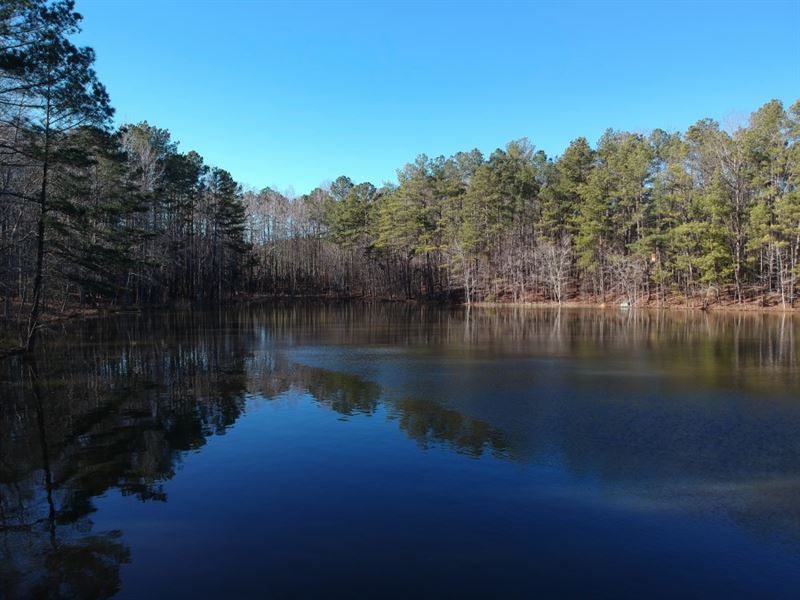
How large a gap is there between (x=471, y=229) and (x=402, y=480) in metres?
53.1

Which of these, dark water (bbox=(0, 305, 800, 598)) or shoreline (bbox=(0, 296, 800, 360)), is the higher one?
shoreline (bbox=(0, 296, 800, 360))

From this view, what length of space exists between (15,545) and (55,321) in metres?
30.4

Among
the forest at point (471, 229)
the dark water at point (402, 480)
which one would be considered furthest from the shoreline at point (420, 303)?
the dark water at point (402, 480)

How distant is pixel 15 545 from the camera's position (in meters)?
6.59

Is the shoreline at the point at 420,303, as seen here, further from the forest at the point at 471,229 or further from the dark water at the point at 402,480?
the dark water at the point at 402,480

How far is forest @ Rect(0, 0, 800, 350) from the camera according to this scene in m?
34.5

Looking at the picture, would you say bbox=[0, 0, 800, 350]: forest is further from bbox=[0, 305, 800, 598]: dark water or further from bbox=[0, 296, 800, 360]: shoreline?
bbox=[0, 305, 800, 598]: dark water

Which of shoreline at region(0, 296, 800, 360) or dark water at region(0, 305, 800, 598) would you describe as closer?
dark water at region(0, 305, 800, 598)

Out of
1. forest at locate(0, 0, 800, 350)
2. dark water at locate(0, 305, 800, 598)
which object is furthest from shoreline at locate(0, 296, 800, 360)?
dark water at locate(0, 305, 800, 598)

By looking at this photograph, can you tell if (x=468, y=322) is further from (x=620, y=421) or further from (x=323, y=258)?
(x=323, y=258)

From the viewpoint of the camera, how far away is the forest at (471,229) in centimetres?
3453

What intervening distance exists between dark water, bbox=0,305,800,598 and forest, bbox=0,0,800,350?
38.2ft

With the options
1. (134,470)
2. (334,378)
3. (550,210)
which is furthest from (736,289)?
(134,470)

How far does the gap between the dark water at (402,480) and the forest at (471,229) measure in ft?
38.2
